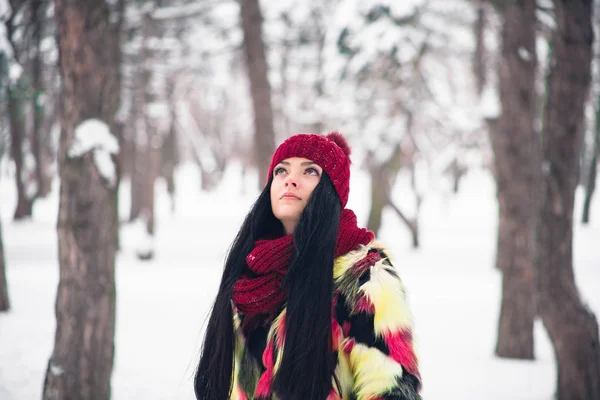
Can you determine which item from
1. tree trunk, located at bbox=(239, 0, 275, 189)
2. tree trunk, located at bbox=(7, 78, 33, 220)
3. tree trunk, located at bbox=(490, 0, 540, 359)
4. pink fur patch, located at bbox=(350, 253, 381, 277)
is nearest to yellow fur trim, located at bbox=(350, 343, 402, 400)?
pink fur patch, located at bbox=(350, 253, 381, 277)

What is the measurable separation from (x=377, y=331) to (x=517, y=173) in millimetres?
6411

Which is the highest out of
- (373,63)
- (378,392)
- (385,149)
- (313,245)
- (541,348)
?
(373,63)

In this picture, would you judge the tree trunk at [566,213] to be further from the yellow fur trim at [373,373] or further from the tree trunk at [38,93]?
the tree trunk at [38,93]

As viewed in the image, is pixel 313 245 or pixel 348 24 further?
pixel 348 24

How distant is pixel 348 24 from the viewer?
12883mm

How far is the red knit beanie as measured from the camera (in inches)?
85.9

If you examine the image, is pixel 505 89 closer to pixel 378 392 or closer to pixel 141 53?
pixel 378 392

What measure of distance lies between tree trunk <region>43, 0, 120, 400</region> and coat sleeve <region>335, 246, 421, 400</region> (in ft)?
9.88

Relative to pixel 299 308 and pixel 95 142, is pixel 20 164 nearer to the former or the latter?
pixel 95 142

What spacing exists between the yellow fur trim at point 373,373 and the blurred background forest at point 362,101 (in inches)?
124

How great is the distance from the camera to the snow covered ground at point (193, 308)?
6.15m

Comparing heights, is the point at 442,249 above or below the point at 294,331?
below

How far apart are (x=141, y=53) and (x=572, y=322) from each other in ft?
40.4

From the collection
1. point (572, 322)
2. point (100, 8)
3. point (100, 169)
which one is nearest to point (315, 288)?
point (100, 169)
